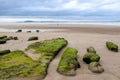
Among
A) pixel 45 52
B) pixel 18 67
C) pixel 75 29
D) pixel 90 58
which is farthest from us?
pixel 75 29

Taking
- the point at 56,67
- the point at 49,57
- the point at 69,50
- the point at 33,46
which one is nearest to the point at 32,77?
the point at 56,67

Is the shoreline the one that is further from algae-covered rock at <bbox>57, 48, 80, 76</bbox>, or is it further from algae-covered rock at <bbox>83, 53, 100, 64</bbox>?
algae-covered rock at <bbox>57, 48, 80, 76</bbox>

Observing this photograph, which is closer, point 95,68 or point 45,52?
point 95,68

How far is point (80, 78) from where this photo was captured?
6.38 m

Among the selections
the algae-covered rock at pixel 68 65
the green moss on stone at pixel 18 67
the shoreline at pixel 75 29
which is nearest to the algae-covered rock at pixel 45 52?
the green moss on stone at pixel 18 67

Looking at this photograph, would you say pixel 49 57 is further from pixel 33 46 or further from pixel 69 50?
pixel 33 46

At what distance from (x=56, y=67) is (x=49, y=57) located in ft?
3.43

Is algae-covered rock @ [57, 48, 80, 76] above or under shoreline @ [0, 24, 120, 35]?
above

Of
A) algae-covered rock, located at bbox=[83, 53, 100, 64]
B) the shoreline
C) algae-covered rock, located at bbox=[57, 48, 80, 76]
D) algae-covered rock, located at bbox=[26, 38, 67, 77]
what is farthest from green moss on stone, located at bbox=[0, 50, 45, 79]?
the shoreline

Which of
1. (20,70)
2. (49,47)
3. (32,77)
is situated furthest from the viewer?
(49,47)

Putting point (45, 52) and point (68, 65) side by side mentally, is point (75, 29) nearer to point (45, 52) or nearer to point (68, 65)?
point (45, 52)

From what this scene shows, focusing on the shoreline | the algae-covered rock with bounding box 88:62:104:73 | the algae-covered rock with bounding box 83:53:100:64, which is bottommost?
the shoreline

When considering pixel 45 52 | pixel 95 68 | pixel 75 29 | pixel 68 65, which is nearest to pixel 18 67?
pixel 68 65

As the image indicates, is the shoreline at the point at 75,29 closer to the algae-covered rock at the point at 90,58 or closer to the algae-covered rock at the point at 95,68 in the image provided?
the algae-covered rock at the point at 90,58
